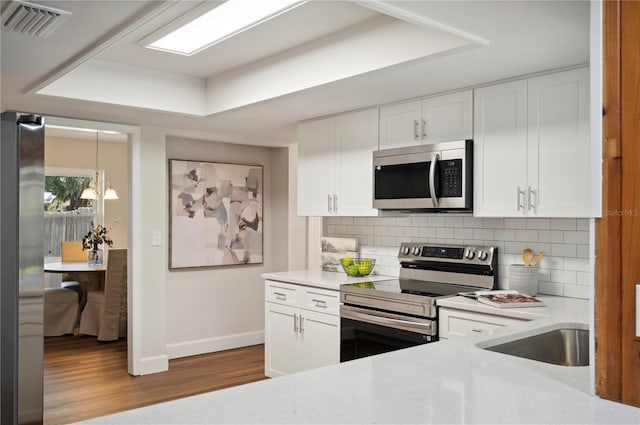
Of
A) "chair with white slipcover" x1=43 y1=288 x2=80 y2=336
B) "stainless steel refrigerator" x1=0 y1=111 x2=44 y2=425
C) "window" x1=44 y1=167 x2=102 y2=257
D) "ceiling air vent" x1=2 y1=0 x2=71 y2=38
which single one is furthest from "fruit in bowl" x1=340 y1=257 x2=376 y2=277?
"window" x1=44 y1=167 x2=102 y2=257

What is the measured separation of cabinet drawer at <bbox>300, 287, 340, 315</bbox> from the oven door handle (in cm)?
8

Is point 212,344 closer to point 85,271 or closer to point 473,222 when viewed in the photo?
point 85,271

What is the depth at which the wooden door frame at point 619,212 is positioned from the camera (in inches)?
48.1

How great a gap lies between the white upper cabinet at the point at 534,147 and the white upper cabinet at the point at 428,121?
85mm

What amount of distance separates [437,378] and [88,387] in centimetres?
372

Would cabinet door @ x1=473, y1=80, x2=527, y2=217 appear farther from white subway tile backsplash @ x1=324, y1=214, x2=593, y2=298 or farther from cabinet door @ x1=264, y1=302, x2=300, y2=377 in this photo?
cabinet door @ x1=264, y1=302, x2=300, y2=377

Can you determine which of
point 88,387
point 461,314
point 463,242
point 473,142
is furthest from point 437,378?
point 88,387

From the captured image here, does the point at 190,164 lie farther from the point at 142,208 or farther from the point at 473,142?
the point at 473,142

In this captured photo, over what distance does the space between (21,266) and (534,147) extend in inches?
101

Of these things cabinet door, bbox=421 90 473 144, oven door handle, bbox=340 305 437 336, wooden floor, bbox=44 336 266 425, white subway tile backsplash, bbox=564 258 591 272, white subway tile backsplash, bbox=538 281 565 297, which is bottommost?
wooden floor, bbox=44 336 266 425

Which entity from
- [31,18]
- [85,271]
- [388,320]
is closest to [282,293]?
[388,320]

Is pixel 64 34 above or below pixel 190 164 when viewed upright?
above

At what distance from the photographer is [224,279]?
5617 mm

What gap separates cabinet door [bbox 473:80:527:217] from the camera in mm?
3061
